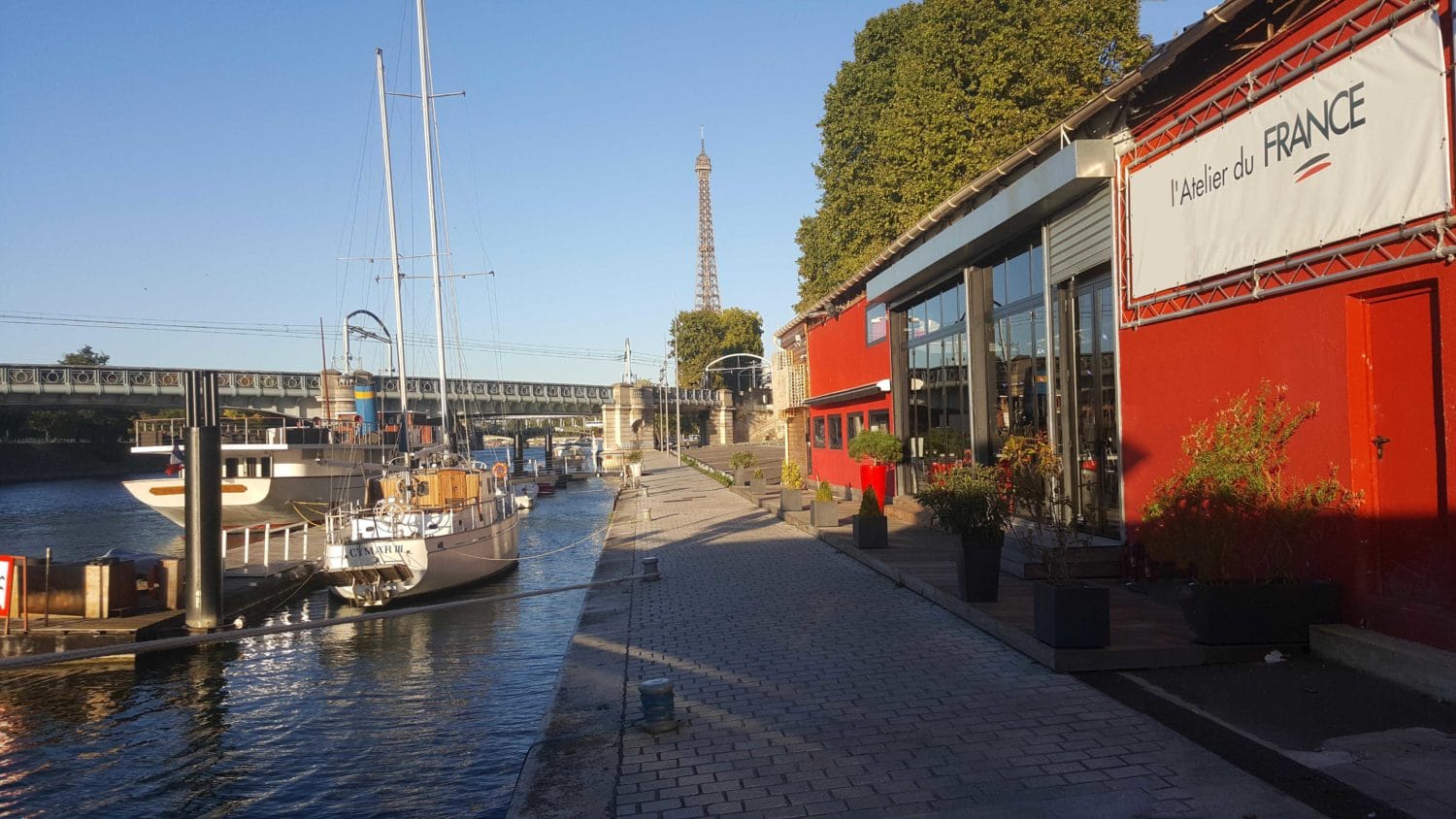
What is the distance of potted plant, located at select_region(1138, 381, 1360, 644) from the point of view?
7.09 metres

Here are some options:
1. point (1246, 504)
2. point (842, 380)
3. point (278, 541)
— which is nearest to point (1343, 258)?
point (1246, 504)

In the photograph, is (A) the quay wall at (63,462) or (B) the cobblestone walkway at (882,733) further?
(A) the quay wall at (63,462)

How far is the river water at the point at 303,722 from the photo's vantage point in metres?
7.60

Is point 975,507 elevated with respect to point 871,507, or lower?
elevated

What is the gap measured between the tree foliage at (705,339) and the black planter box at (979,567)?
8506 cm

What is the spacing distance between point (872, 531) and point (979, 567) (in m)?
5.04

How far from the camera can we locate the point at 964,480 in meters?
10.1

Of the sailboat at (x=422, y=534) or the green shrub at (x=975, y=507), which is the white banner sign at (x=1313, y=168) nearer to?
the green shrub at (x=975, y=507)

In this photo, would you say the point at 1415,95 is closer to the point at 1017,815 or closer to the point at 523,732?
the point at 1017,815

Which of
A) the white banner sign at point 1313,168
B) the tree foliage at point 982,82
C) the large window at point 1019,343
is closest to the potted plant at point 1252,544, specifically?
the white banner sign at point 1313,168

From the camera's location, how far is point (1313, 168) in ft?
23.9

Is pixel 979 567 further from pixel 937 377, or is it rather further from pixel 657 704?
pixel 937 377

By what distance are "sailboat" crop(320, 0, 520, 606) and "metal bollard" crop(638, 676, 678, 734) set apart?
38.4ft

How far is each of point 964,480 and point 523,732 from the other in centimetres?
507
